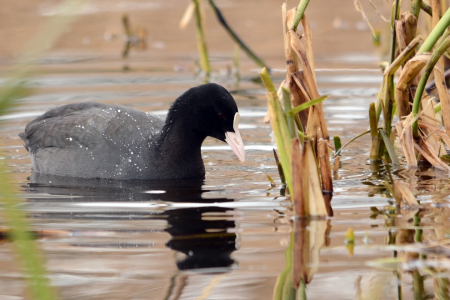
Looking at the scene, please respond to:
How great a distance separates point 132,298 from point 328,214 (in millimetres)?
1291

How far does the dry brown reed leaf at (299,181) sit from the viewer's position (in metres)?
2.86

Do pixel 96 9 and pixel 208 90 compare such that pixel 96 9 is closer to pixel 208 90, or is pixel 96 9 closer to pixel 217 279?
pixel 208 90

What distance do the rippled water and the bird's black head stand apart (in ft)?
0.99

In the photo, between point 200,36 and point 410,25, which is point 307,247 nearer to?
point 410,25

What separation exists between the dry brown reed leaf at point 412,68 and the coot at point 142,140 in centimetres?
101

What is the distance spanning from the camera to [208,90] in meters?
4.10

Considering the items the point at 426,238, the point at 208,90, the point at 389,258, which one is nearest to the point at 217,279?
the point at 389,258

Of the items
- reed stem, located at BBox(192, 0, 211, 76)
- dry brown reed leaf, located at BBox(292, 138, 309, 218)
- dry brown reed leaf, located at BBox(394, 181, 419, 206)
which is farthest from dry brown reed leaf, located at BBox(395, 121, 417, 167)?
reed stem, located at BBox(192, 0, 211, 76)

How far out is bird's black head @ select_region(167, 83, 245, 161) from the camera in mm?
4023

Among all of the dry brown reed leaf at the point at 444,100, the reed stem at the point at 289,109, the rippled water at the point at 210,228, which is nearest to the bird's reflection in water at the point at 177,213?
the rippled water at the point at 210,228

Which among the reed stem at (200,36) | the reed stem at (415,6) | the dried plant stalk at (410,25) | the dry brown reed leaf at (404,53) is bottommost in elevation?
the dry brown reed leaf at (404,53)

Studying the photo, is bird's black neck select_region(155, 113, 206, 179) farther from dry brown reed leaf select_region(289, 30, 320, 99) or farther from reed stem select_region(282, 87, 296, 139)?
reed stem select_region(282, 87, 296, 139)

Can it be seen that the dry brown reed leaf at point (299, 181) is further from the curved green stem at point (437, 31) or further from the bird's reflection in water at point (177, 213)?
the curved green stem at point (437, 31)

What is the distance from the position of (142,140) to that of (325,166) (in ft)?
4.75
